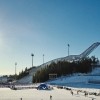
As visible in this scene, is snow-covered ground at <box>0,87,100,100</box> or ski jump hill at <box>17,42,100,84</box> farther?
ski jump hill at <box>17,42,100,84</box>

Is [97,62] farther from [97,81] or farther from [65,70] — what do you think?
[97,81]

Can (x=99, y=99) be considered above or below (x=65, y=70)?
below

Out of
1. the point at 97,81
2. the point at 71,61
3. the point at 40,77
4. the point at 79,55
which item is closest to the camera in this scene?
the point at 97,81

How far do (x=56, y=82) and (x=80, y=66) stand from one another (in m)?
24.3

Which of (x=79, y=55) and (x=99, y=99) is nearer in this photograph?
(x=99, y=99)

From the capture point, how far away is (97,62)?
139 meters

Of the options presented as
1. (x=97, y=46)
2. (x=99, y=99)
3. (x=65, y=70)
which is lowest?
(x=99, y=99)

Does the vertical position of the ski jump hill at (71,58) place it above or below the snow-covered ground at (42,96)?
above

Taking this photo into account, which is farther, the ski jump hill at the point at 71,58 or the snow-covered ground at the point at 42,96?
the ski jump hill at the point at 71,58

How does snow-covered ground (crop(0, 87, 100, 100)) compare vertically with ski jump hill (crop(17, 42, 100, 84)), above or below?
below

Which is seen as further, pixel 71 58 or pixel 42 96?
pixel 71 58

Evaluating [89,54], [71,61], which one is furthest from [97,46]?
[71,61]

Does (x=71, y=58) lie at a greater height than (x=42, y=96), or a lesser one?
greater

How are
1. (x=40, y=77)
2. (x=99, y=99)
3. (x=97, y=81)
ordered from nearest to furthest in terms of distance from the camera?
(x=99, y=99)
(x=97, y=81)
(x=40, y=77)
